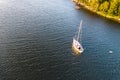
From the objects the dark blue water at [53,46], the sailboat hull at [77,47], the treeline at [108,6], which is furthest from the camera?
the treeline at [108,6]

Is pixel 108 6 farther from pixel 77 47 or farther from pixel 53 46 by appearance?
pixel 53 46

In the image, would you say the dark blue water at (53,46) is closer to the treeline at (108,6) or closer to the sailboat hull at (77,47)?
the sailboat hull at (77,47)

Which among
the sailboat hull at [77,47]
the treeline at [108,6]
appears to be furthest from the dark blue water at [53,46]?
the treeline at [108,6]

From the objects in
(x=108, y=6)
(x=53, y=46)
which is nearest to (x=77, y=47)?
(x=53, y=46)

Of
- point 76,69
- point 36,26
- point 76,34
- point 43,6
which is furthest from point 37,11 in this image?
point 76,69

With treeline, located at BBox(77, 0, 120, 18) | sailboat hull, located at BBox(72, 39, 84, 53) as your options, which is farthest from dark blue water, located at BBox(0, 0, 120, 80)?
treeline, located at BBox(77, 0, 120, 18)

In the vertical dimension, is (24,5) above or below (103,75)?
above

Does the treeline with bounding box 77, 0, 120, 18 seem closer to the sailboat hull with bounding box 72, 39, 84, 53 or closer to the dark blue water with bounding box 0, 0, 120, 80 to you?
the dark blue water with bounding box 0, 0, 120, 80

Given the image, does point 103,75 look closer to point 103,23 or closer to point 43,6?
point 103,23
